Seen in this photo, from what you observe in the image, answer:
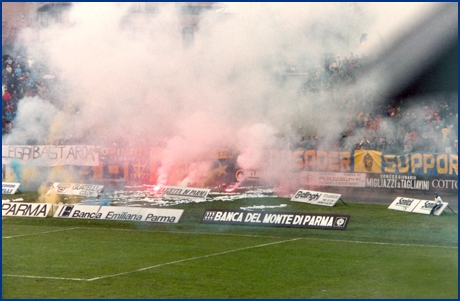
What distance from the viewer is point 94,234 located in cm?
2350

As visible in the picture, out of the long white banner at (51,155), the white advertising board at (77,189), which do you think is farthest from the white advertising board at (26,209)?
the long white banner at (51,155)

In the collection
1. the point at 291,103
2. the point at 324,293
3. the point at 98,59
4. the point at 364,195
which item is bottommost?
the point at 364,195

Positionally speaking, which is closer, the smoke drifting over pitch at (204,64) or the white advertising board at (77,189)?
the smoke drifting over pitch at (204,64)

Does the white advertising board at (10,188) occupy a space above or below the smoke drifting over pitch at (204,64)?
below

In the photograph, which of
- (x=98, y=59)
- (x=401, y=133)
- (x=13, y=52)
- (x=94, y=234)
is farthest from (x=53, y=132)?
(x=401, y=133)

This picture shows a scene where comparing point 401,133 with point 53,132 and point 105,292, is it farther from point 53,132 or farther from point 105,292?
point 105,292

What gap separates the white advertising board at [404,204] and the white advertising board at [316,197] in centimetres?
226

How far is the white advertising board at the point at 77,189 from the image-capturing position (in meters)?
32.9

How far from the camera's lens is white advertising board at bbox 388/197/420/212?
27.6 metres

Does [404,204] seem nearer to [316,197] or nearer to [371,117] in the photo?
[316,197]

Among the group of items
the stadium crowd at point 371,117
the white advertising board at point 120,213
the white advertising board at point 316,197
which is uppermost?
the stadium crowd at point 371,117

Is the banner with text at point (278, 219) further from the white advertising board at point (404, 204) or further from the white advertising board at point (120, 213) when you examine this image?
the white advertising board at point (404, 204)

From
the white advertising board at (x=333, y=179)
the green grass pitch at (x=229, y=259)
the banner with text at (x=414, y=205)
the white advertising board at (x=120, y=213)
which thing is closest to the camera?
the green grass pitch at (x=229, y=259)

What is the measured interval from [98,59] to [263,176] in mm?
Answer: 9993
